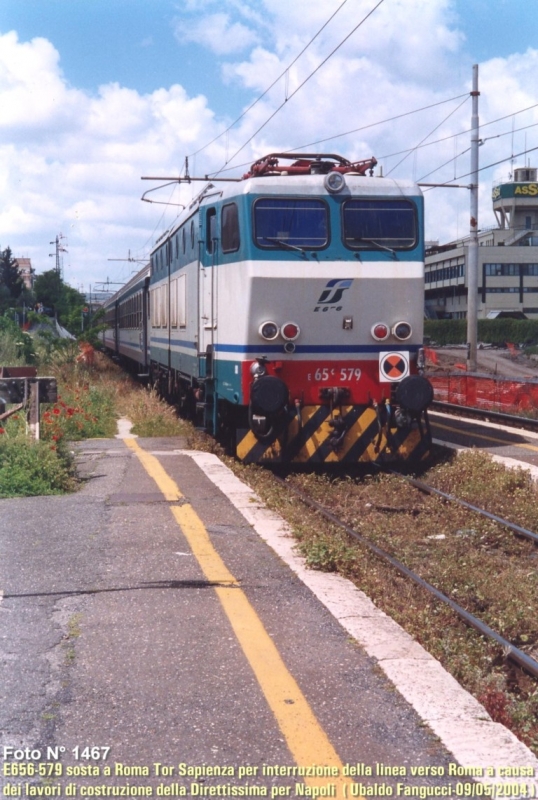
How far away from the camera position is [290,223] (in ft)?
35.9

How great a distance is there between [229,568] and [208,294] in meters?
6.53

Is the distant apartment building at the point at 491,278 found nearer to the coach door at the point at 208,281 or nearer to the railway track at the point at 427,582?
the coach door at the point at 208,281

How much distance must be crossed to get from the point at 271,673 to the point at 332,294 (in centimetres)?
708

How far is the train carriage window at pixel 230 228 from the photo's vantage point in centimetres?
1109

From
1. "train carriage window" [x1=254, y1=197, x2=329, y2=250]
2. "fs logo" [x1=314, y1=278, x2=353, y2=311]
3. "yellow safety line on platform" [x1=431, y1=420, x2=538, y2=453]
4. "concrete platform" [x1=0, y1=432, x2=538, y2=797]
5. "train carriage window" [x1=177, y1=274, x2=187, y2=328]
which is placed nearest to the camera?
"concrete platform" [x1=0, y1=432, x2=538, y2=797]

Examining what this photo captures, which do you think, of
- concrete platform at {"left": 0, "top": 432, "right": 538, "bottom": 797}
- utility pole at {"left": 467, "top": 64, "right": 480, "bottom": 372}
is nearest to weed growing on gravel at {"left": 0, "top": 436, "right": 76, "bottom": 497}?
concrete platform at {"left": 0, "top": 432, "right": 538, "bottom": 797}

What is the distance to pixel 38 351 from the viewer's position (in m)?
29.9

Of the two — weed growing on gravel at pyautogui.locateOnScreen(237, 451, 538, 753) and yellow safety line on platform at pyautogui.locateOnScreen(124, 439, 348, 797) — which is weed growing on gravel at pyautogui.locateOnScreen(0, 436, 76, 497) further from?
yellow safety line on platform at pyautogui.locateOnScreen(124, 439, 348, 797)

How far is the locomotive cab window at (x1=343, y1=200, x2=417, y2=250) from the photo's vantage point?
36.4ft

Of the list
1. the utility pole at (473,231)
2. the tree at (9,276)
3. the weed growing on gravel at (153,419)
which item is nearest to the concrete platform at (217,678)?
the weed growing on gravel at (153,419)

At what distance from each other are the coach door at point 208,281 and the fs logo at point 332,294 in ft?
5.27

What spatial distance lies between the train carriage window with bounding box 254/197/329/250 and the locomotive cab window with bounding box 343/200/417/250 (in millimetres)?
349

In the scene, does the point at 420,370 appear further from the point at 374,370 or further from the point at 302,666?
the point at 302,666

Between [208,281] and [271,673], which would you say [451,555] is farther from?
[208,281]
